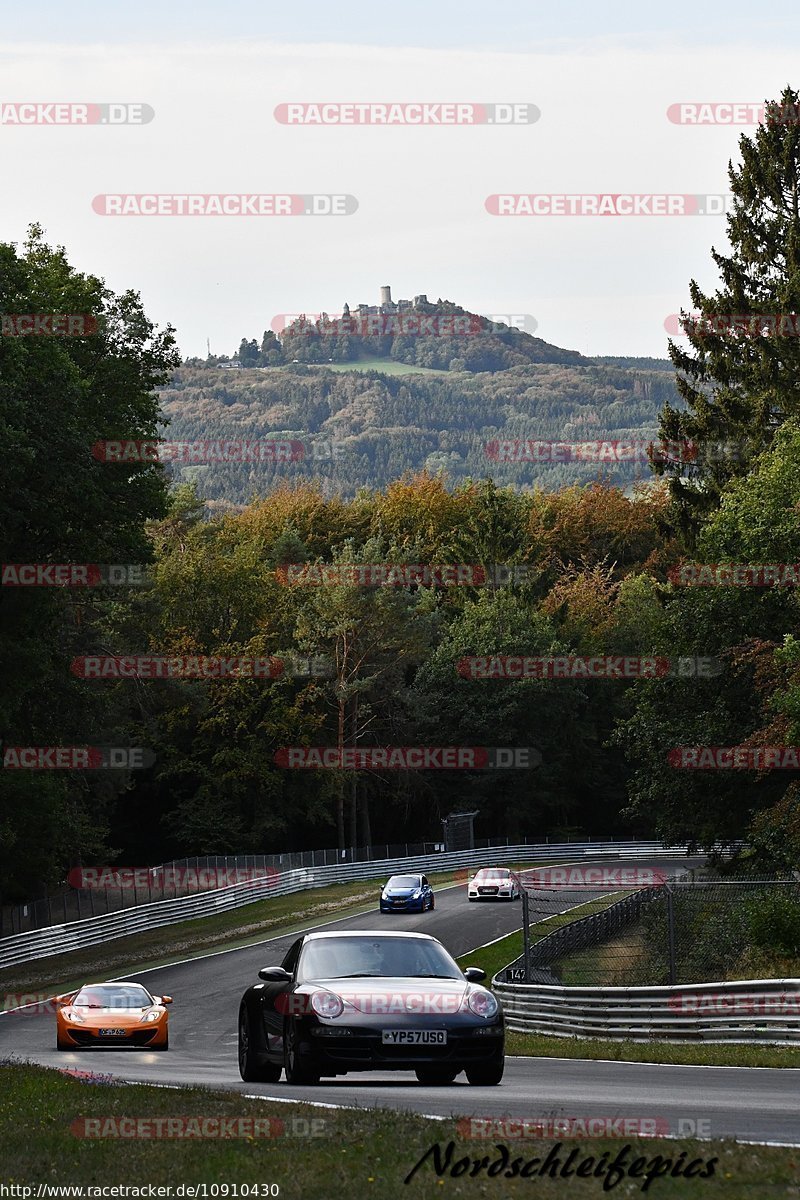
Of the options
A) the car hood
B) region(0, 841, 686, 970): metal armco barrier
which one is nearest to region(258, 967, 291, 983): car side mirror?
the car hood

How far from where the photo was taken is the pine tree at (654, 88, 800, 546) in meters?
50.2

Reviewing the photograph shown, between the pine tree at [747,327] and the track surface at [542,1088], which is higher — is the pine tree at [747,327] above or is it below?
above

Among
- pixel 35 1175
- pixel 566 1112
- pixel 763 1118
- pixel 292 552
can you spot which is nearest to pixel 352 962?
pixel 566 1112

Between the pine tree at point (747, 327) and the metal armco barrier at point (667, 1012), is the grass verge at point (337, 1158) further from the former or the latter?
the pine tree at point (747, 327)

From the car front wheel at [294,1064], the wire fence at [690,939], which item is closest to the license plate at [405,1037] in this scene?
the car front wheel at [294,1064]

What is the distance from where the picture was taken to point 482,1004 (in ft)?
42.0

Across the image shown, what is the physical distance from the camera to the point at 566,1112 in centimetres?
1058

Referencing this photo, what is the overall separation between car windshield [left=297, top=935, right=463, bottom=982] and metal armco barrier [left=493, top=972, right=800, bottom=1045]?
5575 mm

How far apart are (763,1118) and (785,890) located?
505 inches

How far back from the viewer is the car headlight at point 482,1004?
12734 millimetres

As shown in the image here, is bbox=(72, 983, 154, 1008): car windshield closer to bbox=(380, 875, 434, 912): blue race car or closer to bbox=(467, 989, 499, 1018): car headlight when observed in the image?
bbox=(467, 989, 499, 1018): car headlight

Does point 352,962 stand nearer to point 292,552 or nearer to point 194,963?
point 194,963

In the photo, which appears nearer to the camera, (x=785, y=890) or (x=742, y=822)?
(x=785, y=890)

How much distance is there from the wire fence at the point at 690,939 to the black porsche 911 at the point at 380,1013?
7.60 meters
